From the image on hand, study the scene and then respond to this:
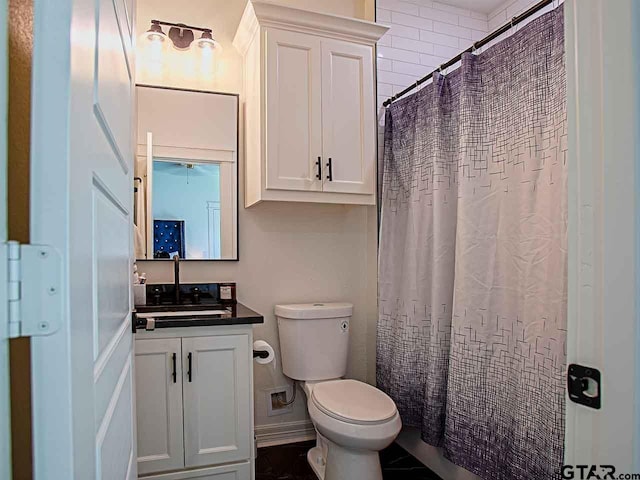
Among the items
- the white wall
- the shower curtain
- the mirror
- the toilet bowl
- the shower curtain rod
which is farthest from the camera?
the white wall

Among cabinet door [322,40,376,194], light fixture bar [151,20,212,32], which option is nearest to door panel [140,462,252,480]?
cabinet door [322,40,376,194]

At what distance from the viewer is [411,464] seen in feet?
7.30

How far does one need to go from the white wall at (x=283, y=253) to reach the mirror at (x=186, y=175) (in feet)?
0.23

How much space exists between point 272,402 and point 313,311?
623 millimetres

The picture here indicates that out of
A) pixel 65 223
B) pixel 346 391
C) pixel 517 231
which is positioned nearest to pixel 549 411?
pixel 517 231

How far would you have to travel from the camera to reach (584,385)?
67cm

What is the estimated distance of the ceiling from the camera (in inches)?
108

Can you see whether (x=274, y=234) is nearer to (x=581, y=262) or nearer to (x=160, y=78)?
(x=160, y=78)

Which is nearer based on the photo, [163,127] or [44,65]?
[44,65]

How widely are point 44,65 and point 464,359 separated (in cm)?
175

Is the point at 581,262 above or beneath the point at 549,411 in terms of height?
above

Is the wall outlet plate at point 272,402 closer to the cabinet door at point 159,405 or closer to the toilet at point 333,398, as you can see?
the toilet at point 333,398

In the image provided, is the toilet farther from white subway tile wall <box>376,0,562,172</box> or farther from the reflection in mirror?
white subway tile wall <box>376,0,562,172</box>

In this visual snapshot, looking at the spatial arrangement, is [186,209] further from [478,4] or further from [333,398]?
[478,4]
